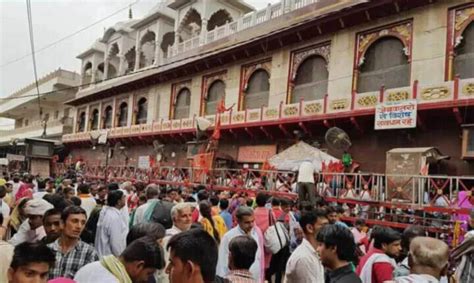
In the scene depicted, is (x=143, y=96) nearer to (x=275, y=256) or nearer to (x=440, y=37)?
(x=440, y=37)

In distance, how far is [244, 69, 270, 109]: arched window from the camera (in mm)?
Result: 18078

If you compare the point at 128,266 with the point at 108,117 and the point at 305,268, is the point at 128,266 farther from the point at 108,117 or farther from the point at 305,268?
the point at 108,117

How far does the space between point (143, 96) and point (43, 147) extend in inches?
301

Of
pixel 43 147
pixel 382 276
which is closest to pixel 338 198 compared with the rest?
pixel 382 276

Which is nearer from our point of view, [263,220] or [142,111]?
[263,220]

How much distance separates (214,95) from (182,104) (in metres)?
2.89

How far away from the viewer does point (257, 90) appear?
18.5 metres

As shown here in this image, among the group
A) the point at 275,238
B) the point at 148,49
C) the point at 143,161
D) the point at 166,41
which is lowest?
the point at 275,238

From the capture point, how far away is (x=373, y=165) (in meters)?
13.4

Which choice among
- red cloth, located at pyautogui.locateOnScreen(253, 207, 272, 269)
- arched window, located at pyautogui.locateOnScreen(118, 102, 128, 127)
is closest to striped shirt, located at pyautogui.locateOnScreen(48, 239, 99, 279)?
red cloth, located at pyautogui.locateOnScreen(253, 207, 272, 269)

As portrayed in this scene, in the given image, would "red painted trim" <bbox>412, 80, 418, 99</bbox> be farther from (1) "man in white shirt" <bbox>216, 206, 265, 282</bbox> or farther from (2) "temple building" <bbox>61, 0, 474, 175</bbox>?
(1) "man in white shirt" <bbox>216, 206, 265, 282</bbox>

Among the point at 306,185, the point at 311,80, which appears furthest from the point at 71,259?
the point at 311,80

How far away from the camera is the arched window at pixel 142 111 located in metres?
25.9

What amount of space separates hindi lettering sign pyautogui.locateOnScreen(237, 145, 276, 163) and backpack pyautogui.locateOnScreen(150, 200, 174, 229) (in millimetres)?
11769
